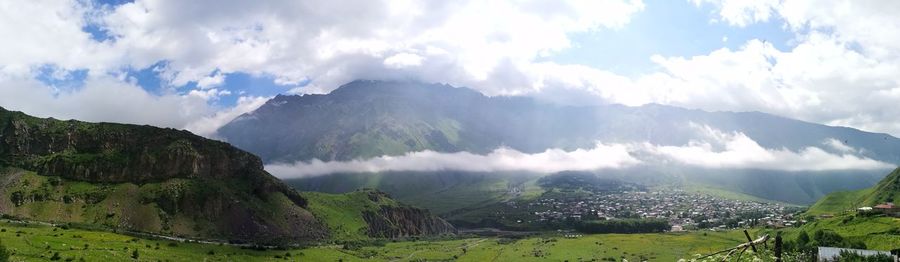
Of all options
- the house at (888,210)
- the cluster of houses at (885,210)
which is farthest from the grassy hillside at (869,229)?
the house at (888,210)

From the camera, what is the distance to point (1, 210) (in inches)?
7687

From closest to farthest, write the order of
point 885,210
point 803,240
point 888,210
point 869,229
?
point 869,229 → point 803,240 → point 885,210 → point 888,210

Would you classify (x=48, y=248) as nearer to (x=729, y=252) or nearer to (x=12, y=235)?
(x=12, y=235)

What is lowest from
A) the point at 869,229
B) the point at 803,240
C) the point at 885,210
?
the point at 803,240

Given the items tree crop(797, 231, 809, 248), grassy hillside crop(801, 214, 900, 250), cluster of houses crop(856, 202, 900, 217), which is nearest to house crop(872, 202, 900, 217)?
cluster of houses crop(856, 202, 900, 217)

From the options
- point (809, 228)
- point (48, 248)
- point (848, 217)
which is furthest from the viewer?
point (809, 228)

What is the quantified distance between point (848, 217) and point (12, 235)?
22966 cm

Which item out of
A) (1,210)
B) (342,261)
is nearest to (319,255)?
(342,261)

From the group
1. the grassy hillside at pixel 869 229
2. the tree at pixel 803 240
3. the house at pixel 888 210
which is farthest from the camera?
the house at pixel 888 210

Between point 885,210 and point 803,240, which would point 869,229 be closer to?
point 803,240

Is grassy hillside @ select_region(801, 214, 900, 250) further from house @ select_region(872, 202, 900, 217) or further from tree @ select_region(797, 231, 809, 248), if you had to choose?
house @ select_region(872, 202, 900, 217)

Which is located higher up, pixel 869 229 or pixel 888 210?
pixel 888 210

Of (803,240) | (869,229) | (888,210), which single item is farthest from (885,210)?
(803,240)

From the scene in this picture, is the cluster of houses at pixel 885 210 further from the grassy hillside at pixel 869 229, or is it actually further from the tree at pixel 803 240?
the tree at pixel 803 240
